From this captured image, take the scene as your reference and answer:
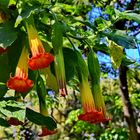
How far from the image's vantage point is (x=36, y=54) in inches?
50.9

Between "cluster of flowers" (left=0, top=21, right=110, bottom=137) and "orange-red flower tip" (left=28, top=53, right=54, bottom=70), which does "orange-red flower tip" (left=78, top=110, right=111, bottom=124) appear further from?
"orange-red flower tip" (left=28, top=53, right=54, bottom=70)

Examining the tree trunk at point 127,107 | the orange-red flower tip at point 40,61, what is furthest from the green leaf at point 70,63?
the tree trunk at point 127,107

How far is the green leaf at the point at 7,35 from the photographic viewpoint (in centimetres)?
126

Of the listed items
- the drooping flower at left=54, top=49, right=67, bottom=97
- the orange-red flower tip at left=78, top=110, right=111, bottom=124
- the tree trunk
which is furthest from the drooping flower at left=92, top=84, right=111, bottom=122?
the tree trunk

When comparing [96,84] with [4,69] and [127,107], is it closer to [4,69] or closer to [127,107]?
[4,69]

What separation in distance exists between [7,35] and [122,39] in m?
0.37

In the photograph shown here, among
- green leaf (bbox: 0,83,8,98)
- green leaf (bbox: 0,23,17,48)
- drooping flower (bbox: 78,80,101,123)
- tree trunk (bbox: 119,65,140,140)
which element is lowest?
drooping flower (bbox: 78,80,101,123)

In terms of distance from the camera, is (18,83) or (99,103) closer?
(18,83)

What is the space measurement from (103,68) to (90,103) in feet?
18.4

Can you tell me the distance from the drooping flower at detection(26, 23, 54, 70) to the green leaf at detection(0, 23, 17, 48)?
0.05m

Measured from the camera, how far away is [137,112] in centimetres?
849

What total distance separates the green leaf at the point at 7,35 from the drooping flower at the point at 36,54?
5 centimetres

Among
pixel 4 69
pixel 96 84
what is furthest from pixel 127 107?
pixel 4 69

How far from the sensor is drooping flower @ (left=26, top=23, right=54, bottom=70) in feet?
4.15
